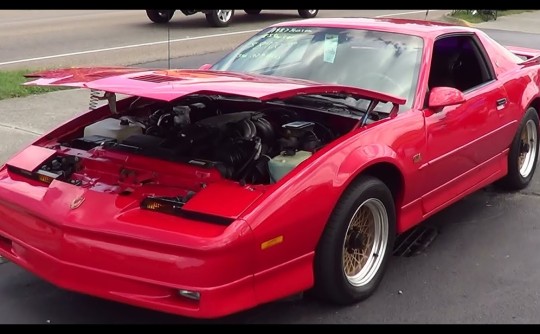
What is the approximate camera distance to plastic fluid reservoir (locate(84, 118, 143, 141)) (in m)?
4.23

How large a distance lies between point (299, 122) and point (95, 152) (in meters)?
1.19

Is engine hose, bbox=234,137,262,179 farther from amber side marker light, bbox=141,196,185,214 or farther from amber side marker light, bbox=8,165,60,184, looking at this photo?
amber side marker light, bbox=8,165,60,184

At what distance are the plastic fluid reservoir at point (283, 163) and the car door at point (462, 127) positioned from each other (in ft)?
3.20

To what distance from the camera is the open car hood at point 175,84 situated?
322cm

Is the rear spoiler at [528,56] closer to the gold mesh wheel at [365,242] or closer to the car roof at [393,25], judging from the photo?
the car roof at [393,25]

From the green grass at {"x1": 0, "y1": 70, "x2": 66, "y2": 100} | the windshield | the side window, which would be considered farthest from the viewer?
the green grass at {"x1": 0, "y1": 70, "x2": 66, "y2": 100}

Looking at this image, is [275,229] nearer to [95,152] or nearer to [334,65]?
[95,152]

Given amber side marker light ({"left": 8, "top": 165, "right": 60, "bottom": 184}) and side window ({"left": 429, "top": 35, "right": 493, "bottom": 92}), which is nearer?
amber side marker light ({"left": 8, "top": 165, "right": 60, "bottom": 184})

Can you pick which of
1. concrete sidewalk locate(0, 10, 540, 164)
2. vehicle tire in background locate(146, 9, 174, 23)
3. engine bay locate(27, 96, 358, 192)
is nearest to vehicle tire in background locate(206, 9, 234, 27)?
vehicle tire in background locate(146, 9, 174, 23)

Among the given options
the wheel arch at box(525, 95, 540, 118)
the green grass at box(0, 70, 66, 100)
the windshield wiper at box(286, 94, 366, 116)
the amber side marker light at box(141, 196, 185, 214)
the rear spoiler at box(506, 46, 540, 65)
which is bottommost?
the green grass at box(0, 70, 66, 100)

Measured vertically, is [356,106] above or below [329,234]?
above

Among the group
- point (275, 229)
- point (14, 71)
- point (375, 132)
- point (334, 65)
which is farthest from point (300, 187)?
point (14, 71)

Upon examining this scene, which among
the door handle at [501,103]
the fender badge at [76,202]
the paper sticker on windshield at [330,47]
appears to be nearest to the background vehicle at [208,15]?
the paper sticker on windshield at [330,47]

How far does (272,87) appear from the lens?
340cm
